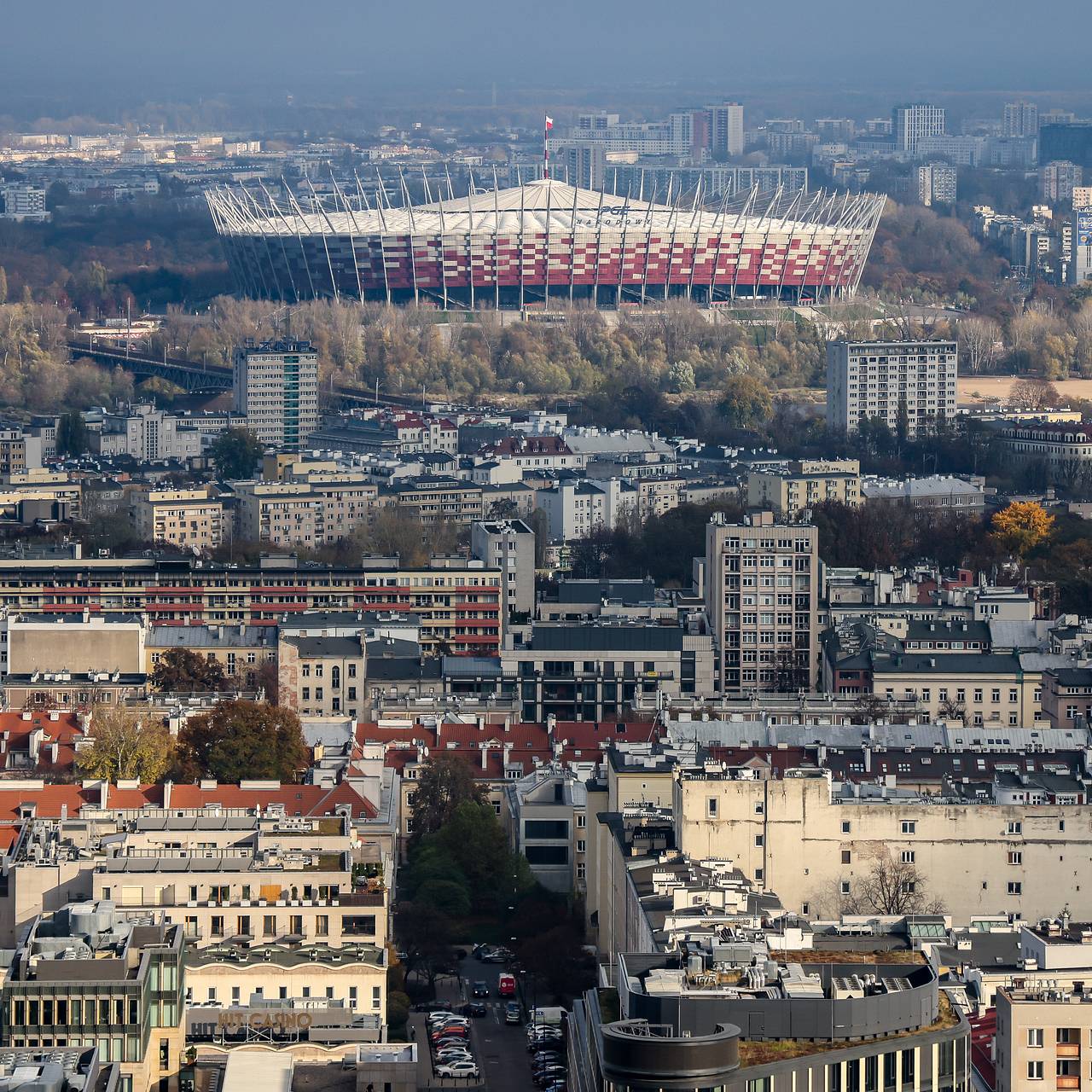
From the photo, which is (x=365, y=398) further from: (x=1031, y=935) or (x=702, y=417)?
(x=1031, y=935)

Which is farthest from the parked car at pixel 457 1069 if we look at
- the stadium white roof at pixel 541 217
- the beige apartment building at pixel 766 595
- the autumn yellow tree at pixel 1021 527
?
the stadium white roof at pixel 541 217

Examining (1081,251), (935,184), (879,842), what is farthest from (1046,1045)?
(935,184)

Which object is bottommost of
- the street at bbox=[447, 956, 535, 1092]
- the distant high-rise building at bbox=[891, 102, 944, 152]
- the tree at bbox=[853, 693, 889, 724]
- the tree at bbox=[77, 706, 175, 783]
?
the street at bbox=[447, 956, 535, 1092]

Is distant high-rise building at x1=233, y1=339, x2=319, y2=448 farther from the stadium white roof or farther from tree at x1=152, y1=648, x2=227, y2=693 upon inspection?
tree at x1=152, y1=648, x2=227, y2=693

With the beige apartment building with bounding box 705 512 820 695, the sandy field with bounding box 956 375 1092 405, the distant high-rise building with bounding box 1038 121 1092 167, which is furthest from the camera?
the distant high-rise building with bounding box 1038 121 1092 167

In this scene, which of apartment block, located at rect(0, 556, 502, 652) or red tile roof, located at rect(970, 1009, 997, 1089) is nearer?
red tile roof, located at rect(970, 1009, 997, 1089)

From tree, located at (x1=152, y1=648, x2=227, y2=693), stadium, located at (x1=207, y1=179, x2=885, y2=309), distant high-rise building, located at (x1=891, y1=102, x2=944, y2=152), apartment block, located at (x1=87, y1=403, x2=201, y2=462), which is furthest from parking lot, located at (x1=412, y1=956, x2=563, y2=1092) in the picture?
distant high-rise building, located at (x1=891, y1=102, x2=944, y2=152)

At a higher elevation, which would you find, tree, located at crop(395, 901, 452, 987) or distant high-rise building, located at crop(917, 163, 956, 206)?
distant high-rise building, located at crop(917, 163, 956, 206)

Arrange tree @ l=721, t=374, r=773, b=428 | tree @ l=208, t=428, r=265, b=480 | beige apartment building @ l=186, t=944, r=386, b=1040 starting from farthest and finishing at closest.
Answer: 1. tree @ l=721, t=374, r=773, b=428
2. tree @ l=208, t=428, r=265, b=480
3. beige apartment building @ l=186, t=944, r=386, b=1040
